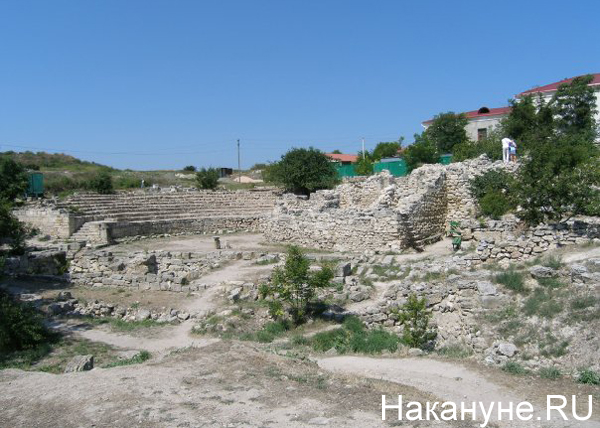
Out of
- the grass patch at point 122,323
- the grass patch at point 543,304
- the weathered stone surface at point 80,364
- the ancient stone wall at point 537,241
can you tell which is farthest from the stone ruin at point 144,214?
the grass patch at point 543,304

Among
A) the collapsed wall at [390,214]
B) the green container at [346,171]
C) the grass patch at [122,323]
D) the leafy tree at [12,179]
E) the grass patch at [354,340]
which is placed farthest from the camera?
the green container at [346,171]

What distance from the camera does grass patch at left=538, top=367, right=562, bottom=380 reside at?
24.0 ft

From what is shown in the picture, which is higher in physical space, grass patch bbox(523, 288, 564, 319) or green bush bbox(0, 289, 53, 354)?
grass patch bbox(523, 288, 564, 319)

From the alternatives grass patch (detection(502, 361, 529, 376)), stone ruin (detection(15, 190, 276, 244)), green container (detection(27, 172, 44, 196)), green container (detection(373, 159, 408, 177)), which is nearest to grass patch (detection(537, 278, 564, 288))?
grass patch (detection(502, 361, 529, 376))

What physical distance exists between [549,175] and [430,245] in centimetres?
605

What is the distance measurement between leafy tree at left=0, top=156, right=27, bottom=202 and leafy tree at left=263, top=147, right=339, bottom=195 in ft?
51.8

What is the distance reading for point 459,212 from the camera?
72.7 feet

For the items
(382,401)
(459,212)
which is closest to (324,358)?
(382,401)

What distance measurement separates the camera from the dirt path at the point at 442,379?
20.6 feet

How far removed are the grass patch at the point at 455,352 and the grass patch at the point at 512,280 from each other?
2.19m

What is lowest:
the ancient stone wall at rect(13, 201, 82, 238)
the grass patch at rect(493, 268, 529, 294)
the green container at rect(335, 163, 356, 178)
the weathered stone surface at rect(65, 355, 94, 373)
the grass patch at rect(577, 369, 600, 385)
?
the weathered stone surface at rect(65, 355, 94, 373)

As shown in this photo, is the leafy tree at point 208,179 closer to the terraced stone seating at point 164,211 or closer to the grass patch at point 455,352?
the terraced stone seating at point 164,211

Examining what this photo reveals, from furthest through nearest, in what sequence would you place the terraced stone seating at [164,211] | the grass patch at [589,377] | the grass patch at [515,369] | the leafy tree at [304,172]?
the leafy tree at [304,172], the terraced stone seating at [164,211], the grass patch at [515,369], the grass patch at [589,377]

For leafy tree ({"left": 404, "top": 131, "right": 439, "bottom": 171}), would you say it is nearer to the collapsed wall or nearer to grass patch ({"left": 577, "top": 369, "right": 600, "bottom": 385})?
the collapsed wall
